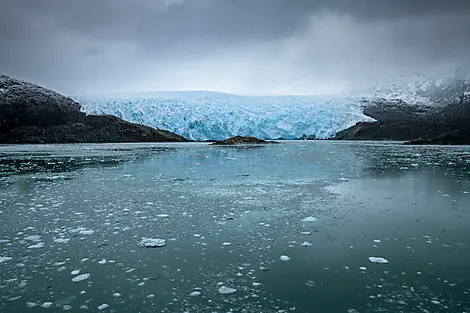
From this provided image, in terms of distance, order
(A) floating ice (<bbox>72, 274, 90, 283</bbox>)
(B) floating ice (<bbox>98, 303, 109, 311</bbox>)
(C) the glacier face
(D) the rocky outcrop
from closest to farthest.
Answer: (B) floating ice (<bbox>98, 303, 109, 311</bbox>) < (A) floating ice (<bbox>72, 274, 90, 283</bbox>) < (D) the rocky outcrop < (C) the glacier face

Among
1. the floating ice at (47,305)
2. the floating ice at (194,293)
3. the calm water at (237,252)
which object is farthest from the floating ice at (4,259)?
the floating ice at (194,293)

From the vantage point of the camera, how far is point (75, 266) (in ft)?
13.4

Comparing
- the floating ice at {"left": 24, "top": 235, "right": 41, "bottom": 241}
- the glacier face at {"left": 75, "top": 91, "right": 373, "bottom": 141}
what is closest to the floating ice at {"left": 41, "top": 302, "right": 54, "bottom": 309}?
the floating ice at {"left": 24, "top": 235, "right": 41, "bottom": 241}

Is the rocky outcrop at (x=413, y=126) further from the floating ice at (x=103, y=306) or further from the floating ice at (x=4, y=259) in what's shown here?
the floating ice at (x=4, y=259)

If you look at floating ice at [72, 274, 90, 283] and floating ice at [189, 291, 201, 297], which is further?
floating ice at [72, 274, 90, 283]

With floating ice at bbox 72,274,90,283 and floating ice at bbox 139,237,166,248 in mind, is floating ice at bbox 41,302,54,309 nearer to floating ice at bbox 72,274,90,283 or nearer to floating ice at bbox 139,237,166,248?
floating ice at bbox 72,274,90,283

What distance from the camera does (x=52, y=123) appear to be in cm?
7656

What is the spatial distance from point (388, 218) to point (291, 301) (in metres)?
3.89

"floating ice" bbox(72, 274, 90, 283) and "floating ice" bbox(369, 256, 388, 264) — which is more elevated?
"floating ice" bbox(369, 256, 388, 264)

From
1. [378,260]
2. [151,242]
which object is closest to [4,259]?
[151,242]

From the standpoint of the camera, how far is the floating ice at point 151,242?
4.85 meters

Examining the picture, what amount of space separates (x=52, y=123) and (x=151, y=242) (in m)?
83.3

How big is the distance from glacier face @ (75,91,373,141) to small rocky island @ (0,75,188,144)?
3.16 meters

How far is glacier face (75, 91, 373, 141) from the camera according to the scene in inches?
2699
